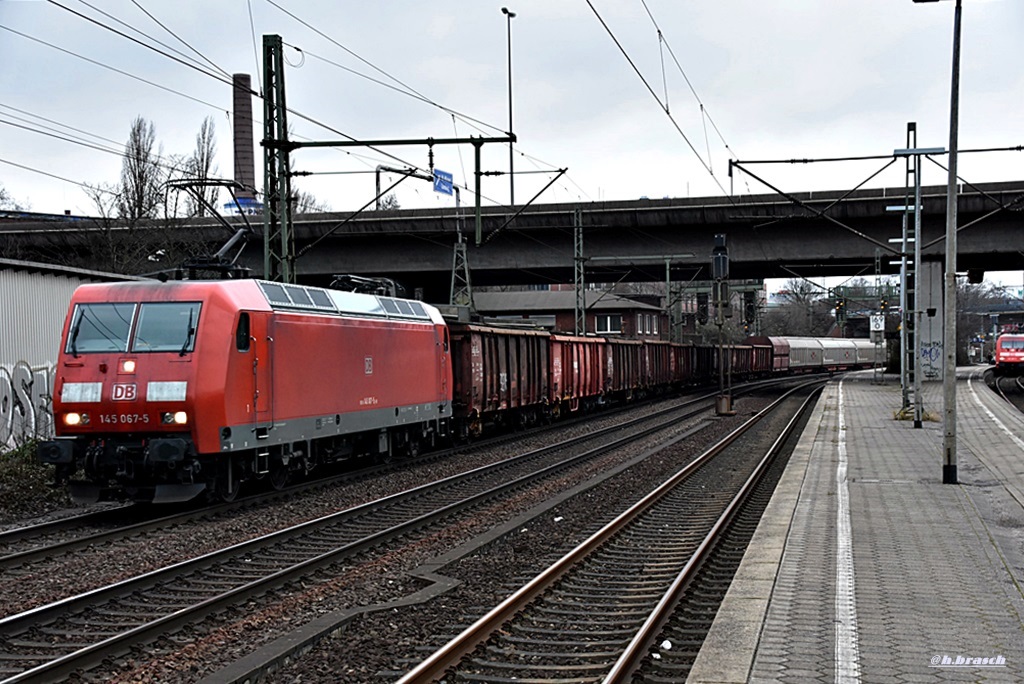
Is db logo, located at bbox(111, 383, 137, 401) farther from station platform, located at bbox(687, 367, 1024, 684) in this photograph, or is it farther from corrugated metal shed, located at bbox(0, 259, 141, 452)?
station platform, located at bbox(687, 367, 1024, 684)

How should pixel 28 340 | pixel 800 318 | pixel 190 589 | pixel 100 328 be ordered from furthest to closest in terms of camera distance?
pixel 800 318
pixel 28 340
pixel 100 328
pixel 190 589

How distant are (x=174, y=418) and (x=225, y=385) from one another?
0.70 meters

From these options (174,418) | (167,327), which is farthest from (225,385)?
(167,327)

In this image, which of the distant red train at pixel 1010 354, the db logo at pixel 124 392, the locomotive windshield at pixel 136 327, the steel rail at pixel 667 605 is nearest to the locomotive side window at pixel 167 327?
the locomotive windshield at pixel 136 327

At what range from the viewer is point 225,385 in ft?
42.8

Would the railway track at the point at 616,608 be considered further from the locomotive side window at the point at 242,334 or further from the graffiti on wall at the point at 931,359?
the graffiti on wall at the point at 931,359

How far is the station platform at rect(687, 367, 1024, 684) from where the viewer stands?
21.0 feet

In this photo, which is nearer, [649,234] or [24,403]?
[24,403]

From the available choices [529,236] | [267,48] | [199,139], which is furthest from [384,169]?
[199,139]

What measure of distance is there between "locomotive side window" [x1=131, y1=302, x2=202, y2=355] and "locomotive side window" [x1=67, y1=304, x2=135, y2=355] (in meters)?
0.20

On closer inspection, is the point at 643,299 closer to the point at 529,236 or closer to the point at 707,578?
the point at 529,236

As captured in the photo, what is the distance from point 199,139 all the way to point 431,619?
54309 mm

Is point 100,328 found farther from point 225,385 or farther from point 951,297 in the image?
point 951,297

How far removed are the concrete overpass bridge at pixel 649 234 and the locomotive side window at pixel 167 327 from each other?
2530 cm
